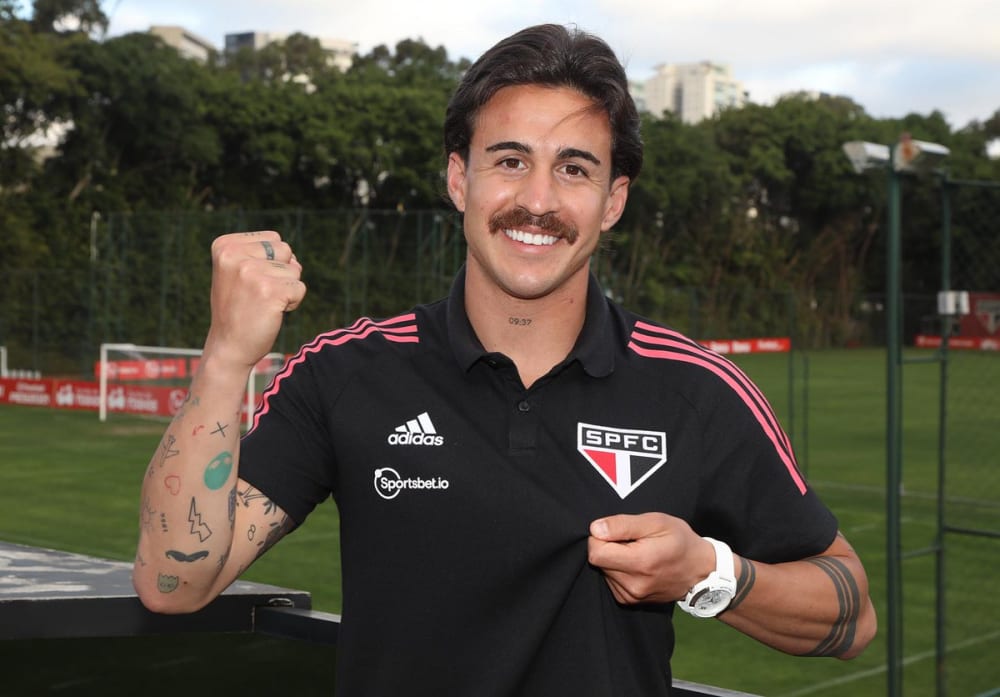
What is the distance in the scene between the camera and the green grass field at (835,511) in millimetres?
9703

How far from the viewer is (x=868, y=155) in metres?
7.46

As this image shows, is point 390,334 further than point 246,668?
No

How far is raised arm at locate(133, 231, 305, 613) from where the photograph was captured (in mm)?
→ 2396

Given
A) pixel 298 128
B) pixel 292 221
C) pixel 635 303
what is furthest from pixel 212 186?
pixel 635 303

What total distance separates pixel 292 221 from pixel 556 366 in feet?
134

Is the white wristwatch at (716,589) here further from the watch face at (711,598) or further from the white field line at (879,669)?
the white field line at (879,669)

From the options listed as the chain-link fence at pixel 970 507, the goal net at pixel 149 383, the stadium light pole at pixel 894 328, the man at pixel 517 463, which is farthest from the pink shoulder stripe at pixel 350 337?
the goal net at pixel 149 383

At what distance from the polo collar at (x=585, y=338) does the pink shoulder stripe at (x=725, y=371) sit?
0.08m

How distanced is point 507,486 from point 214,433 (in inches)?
21.2

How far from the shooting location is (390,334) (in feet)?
8.99

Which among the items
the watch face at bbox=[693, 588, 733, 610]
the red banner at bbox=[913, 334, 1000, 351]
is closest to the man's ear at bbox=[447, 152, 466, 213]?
the watch face at bbox=[693, 588, 733, 610]

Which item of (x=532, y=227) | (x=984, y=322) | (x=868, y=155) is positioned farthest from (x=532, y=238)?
(x=984, y=322)

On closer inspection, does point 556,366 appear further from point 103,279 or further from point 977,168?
point 977,168

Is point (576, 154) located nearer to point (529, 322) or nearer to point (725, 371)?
point (529, 322)
